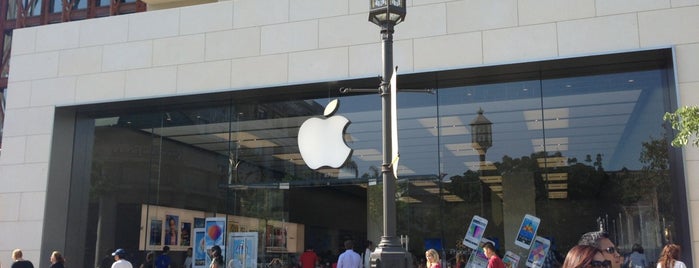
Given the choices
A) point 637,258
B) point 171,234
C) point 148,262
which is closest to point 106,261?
point 148,262

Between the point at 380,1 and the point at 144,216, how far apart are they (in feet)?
36.6

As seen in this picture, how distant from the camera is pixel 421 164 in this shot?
14.8 meters

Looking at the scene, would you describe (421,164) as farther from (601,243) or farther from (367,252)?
(601,243)

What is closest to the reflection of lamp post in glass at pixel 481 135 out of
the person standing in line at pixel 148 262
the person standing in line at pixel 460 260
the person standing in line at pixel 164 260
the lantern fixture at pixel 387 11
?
the person standing in line at pixel 460 260

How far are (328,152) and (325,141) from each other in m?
0.33

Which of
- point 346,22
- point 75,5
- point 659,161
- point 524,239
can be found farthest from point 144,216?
point 75,5

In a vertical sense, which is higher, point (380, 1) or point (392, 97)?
point (380, 1)

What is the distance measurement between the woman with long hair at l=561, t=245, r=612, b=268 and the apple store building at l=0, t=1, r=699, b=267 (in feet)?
32.3

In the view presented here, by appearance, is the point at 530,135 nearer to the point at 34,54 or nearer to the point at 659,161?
the point at 659,161

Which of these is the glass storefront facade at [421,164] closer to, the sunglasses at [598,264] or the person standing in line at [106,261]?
the person standing in line at [106,261]

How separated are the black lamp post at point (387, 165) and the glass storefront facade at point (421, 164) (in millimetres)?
5189

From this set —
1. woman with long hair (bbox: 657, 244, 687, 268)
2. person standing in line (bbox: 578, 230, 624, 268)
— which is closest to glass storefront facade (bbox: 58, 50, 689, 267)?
woman with long hair (bbox: 657, 244, 687, 268)

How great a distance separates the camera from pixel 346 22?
586 inches

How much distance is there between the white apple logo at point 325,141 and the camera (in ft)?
Answer: 47.5
